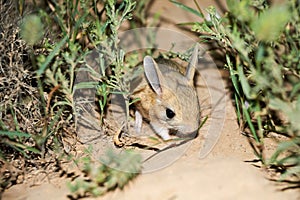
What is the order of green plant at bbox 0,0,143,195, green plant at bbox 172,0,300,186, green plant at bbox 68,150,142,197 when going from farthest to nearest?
green plant at bbox 0,0,143,195 → green plant at bbox 68,150,142,197 → green plant at bbox 172,0,300,186

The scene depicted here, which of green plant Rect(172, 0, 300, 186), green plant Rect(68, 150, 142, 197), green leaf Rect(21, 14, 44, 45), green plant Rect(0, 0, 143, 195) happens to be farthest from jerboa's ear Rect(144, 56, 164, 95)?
green leaf Rect(21, 14, 44, 45)

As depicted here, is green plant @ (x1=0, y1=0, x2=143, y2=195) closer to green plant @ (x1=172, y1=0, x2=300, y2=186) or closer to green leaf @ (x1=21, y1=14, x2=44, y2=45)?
green leaf @ (x1=21, y1=14, x2=44, y2=45)

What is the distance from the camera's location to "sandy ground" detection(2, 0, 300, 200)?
105 inches

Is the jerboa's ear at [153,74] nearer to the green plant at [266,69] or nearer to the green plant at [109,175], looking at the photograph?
the green plant at [266,69]

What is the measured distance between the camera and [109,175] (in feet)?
9.21

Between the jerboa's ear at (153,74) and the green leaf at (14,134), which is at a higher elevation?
the jerboa's ear at (153,74)

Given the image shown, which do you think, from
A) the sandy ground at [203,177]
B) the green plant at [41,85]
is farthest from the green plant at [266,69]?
the green plant at [41,85]

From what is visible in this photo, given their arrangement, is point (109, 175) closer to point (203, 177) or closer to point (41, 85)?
point (203, 177)

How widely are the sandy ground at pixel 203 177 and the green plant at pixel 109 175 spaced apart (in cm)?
5

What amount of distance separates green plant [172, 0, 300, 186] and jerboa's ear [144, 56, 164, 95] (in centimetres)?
38

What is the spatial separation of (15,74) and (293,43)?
1.63m

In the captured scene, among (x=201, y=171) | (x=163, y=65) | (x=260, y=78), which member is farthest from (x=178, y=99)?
(x=260, y=78)

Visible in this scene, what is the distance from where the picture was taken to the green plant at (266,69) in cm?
245

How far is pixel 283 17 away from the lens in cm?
213
